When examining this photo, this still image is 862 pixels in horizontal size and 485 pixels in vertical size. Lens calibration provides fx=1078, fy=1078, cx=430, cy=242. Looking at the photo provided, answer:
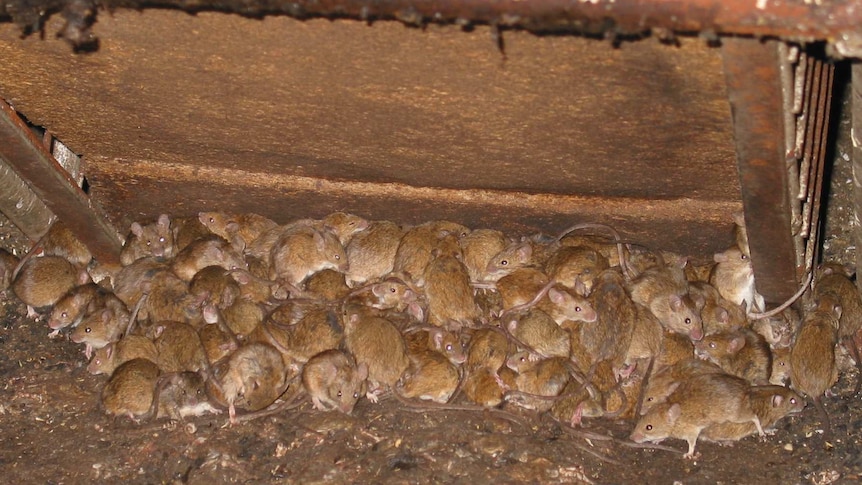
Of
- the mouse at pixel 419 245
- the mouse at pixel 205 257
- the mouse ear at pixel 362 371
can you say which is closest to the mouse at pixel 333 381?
the mouse ear at pixel 362 371

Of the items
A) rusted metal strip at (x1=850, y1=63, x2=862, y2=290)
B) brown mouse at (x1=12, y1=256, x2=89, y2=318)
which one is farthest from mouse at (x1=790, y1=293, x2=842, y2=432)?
brown mouse at (x1=12, y1=256, x2=89, y2=318)

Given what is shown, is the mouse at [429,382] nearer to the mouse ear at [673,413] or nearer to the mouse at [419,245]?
the mouse at [419,245]

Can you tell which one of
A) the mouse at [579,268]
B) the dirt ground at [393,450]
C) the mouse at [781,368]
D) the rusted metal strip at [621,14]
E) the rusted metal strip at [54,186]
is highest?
the rusted metal strip at [621,14]

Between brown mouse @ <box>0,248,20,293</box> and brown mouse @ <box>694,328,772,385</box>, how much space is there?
3566 millimetres

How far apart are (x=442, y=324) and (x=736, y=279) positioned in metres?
1.42

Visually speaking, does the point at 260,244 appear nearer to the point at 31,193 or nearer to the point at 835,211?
the point at 31,193

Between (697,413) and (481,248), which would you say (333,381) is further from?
(697,413)

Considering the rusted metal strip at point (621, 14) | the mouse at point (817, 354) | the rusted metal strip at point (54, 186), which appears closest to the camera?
the rusted metal strip at point (621, 14)

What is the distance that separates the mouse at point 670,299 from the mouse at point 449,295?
782mm

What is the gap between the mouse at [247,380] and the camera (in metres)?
4.87

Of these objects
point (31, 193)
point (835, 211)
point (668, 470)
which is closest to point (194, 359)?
point (31, 193)

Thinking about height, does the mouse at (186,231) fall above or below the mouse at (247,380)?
above

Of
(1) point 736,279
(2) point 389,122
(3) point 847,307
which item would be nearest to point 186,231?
(2) point 389,122

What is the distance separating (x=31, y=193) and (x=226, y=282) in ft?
3.84
